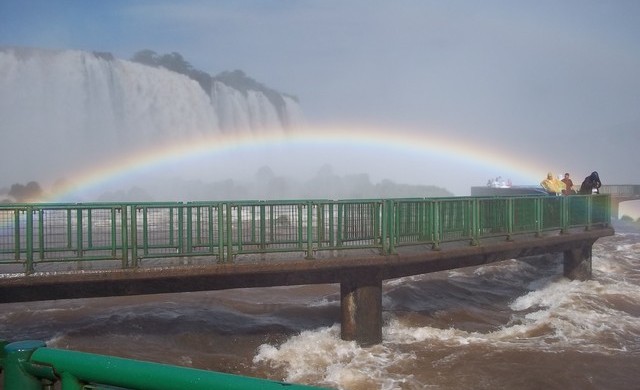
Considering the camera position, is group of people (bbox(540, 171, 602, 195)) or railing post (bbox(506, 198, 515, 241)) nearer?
railing post (bbox(506, 198, 515, 241))

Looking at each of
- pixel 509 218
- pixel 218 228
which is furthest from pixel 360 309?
pixel 509 218

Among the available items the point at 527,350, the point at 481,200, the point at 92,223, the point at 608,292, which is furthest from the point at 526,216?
the point at 92,223

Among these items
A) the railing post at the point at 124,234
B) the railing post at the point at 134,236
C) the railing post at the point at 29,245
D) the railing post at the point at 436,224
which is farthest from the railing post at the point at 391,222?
the railing post at the point at 29,245

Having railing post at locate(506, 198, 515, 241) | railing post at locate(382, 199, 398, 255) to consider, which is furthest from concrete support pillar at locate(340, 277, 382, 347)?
railing post at locate(506, 198, 515, 241)

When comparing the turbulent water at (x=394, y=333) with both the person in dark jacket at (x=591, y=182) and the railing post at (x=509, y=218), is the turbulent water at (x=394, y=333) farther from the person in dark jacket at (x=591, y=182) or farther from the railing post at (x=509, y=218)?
the person in dark jacket at (x=591, y=182)

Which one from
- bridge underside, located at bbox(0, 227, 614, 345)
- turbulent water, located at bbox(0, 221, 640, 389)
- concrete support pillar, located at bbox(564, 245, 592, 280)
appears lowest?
turbulent water, located at bbox(0, 221, 640, 389)

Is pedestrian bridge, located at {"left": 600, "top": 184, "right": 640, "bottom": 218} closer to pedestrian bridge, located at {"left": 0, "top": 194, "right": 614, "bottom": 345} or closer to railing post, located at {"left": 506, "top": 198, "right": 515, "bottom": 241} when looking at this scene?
railing post, located at {"left": 506, "top": 198, "right": 515, "bottom": 241}

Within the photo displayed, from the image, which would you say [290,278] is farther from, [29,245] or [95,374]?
[95,374]
